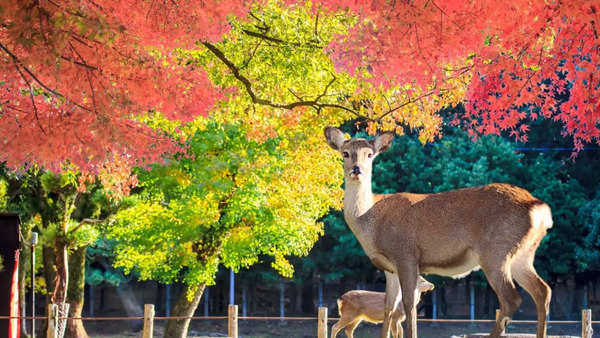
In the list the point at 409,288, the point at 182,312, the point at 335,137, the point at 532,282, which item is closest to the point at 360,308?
the point at 409,288

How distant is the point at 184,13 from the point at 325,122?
26.1 ft

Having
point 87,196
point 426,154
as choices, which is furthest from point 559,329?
point 87,196

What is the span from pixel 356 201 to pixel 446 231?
121 cm

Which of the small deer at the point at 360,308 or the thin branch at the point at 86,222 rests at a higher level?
the thin branch at the point at 86,222

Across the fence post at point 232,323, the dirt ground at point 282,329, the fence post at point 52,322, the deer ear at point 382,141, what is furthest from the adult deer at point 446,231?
the dirt ground at point 282,329

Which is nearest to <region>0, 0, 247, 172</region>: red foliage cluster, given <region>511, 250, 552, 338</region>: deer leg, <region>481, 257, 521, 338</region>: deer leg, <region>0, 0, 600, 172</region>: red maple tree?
<region>0, 0, 600, 172</region>: red maple tree

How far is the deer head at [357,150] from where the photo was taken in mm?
9609

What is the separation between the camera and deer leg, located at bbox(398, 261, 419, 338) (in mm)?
9250

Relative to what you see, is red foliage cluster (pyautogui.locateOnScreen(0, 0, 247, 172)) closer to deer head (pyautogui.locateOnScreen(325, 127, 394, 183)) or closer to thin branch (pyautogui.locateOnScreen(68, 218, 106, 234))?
deer head (pyautogui.locateOnScreen(325, 127, 394, 183))

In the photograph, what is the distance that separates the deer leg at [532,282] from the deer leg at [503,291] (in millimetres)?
198

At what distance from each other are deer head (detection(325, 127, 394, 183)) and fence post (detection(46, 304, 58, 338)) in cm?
615

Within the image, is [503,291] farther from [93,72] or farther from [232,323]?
[232,323]

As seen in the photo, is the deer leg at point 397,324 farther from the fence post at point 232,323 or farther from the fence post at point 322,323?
the fence post at point 232,323

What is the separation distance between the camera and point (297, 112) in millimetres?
17234
